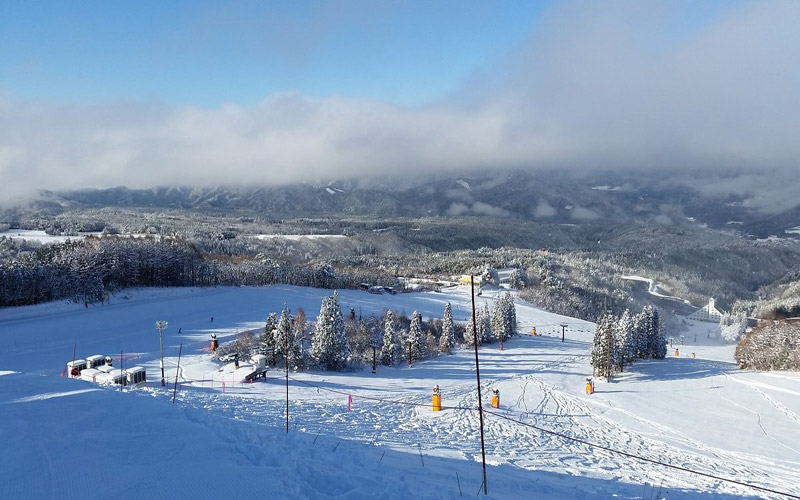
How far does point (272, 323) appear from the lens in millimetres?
36281

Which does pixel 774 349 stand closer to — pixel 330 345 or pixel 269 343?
pixel 330 345

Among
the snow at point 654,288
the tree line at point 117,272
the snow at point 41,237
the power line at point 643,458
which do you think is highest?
the snow at point 41,237

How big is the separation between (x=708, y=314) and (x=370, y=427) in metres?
135

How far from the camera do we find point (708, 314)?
122500 millimetres

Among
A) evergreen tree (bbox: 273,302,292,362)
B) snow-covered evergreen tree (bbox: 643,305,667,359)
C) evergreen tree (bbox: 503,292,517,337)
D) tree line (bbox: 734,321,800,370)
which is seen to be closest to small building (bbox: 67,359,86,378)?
evergreen tree (bbox: 273,302,292,362)

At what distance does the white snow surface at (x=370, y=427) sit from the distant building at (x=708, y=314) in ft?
300

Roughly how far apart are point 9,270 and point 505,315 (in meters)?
55.2

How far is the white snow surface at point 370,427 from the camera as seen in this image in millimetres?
11078

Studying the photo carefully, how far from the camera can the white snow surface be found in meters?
11.1

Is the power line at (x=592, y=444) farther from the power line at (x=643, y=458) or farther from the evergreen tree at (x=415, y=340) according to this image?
the evergreen tree at (x=415, y=340)

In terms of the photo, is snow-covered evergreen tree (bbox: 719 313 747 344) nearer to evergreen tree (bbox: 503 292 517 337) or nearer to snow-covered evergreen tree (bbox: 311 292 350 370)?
evergreen tree (bbox: 503 292 517 337)

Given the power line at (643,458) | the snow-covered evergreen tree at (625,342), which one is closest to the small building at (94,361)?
the power line at (643,458)

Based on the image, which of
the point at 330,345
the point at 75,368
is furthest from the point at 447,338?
the point at 75,368

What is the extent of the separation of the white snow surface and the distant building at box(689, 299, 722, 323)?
91547 millimetres
